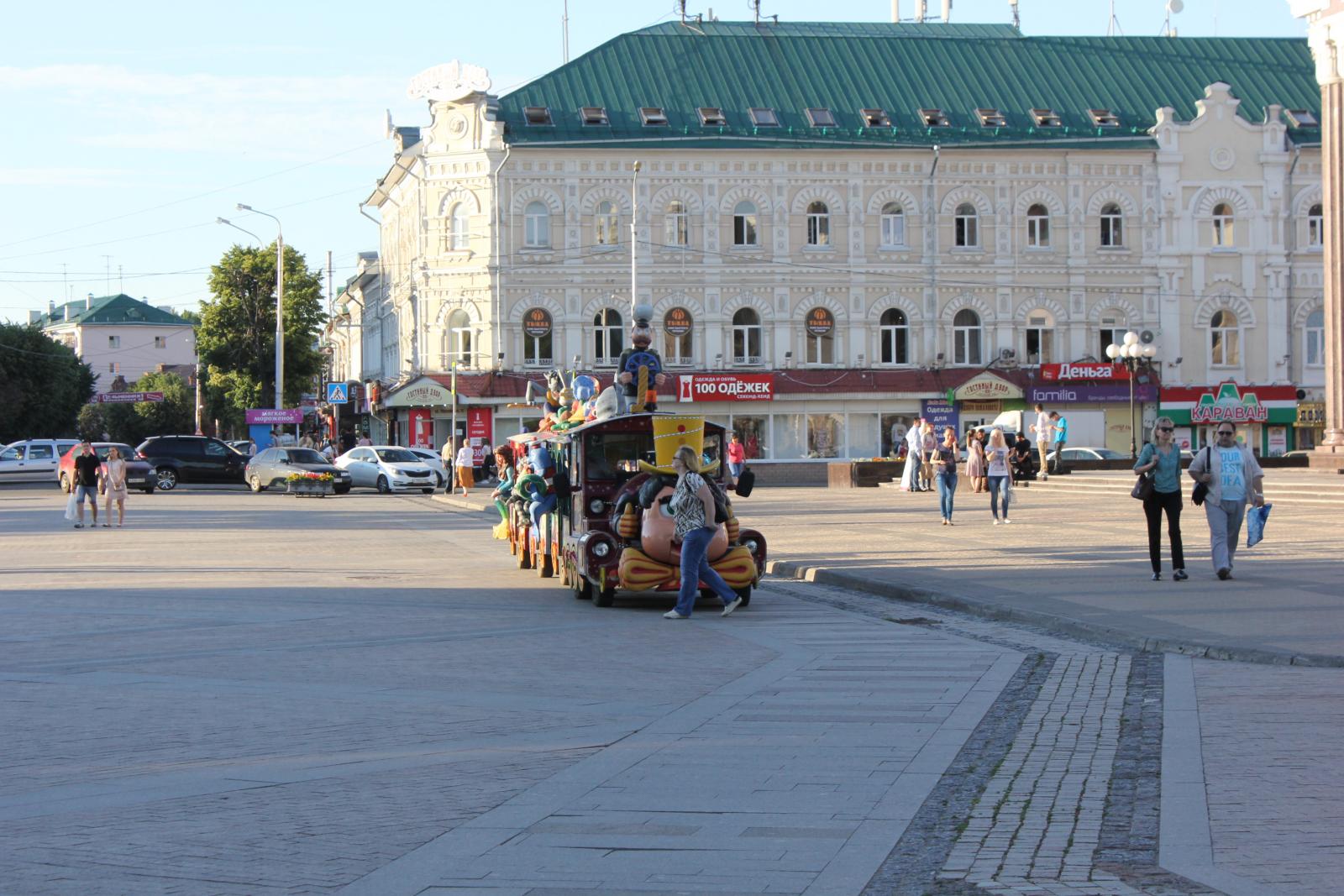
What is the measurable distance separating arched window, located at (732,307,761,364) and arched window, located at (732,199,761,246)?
238 centimetres

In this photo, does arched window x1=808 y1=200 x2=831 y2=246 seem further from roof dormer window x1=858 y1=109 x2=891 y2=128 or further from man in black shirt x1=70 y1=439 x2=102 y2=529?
man in black shirt x1=70 y1=439 x2=102 y2=529

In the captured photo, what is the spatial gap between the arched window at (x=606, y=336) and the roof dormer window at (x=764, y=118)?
852cm

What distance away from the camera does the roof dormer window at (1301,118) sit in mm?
61062

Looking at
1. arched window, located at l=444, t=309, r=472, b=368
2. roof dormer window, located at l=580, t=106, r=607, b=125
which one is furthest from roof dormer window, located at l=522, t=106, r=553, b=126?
arched window, located at l=444, t=309, r=472, b=368

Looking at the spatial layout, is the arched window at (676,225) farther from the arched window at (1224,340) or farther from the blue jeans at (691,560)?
the blue jeans at (691,560)

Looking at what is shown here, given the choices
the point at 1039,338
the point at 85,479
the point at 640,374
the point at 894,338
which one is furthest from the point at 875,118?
the point at 640,374

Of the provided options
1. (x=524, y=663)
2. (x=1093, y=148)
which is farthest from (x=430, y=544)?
(x=1093, y=148)

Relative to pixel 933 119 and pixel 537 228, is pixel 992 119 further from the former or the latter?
pixel 537 228

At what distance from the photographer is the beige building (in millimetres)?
57938

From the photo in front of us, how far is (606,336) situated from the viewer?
58.4 meters

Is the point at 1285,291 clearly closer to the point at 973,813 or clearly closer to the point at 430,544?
the point at 430,544

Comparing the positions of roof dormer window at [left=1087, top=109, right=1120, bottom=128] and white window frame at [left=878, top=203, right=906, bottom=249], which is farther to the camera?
roof dormer window at [left=1087, top=109, right=1120, bottom=128]

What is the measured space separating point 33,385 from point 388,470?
41165 mm

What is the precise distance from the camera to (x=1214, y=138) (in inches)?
2368
